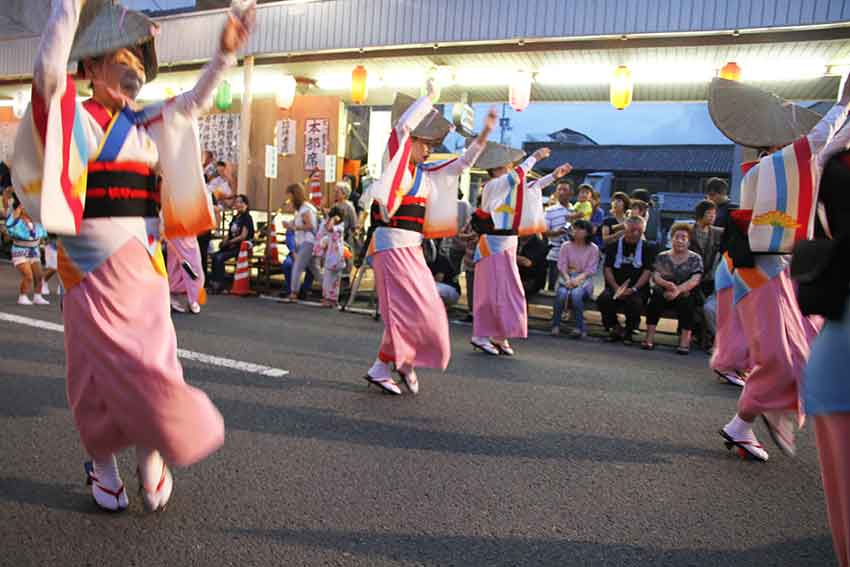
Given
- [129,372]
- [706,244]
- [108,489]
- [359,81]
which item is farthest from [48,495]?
[359,81]

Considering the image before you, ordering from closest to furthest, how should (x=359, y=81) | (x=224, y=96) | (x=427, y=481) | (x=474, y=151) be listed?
(x=427, y=481)
(x=474, y=151)
(x=359, y=81)
(x=224, y=96)

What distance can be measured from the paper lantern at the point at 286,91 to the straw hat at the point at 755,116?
10.6 m

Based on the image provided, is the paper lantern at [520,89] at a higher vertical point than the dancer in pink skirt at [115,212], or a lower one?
higher

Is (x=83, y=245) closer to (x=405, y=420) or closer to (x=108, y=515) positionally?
(x=108, y=515)

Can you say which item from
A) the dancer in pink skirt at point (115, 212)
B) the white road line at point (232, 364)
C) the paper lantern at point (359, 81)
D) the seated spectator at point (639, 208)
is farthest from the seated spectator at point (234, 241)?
the dancer in pink skirt at point (115, 212)

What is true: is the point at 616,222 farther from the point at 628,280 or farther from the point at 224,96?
the point at 224,96

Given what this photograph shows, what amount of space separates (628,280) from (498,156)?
2.62 meters

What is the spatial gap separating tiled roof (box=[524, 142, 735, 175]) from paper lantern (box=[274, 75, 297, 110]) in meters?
16.4

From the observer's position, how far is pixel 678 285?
7.56 m

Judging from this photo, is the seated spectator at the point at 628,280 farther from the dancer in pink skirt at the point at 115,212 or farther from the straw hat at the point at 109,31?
the straw hat at the point at 109,31

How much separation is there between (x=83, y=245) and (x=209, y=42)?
11724mm

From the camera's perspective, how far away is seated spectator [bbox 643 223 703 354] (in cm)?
745

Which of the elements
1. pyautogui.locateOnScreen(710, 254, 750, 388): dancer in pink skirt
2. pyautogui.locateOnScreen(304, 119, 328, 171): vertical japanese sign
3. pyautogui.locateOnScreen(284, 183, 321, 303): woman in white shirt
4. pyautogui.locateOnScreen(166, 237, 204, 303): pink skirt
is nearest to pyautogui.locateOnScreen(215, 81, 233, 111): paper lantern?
pyautogui.locateOnScreen(304, 119, 328, 171): vertical japanese sign

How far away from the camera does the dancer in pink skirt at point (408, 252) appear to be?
4.58m
